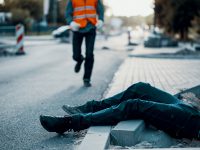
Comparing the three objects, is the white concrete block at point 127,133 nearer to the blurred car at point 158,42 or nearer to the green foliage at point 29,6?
the blurred car at point 158,42

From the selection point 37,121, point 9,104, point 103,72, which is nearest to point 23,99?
point 9,104

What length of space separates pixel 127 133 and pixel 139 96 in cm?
58

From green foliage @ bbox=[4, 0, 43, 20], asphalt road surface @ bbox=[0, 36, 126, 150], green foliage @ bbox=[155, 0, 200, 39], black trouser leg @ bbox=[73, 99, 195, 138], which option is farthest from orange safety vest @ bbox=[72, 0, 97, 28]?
green foliage @ bbox=[4, 0, 43, 20]

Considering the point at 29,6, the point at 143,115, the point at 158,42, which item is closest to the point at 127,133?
the point at 143,115

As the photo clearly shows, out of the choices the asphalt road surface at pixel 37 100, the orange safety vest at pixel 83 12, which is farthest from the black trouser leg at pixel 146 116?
the orange safety vest at pixel 83 12

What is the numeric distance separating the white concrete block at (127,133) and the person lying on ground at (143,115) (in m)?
0.08

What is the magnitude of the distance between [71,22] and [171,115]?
14.9 feet

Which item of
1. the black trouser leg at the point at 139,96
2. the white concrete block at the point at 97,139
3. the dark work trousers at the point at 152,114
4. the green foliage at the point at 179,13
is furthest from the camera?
the green foliage at the point at 179,13

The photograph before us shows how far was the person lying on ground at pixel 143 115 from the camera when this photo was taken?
4215 millimetres

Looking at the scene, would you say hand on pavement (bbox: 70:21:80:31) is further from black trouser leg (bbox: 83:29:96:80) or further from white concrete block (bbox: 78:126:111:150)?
white concrete block (bbox: 78:126:111:150)

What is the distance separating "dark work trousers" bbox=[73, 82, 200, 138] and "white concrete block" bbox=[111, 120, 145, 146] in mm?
86

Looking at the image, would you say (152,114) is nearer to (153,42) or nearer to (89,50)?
(89,50)

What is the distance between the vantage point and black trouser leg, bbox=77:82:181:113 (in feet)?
15.2

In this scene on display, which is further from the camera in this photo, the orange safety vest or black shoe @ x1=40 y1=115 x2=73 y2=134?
the orange safety vest
